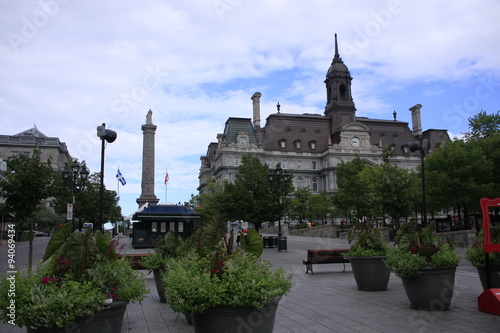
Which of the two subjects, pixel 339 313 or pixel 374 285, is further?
pixel 374 285

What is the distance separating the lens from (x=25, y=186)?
1547 cm

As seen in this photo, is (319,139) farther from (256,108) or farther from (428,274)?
(428,274)

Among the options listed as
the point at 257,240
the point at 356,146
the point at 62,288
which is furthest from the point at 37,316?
the point at 356,146

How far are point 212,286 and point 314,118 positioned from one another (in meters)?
98.2

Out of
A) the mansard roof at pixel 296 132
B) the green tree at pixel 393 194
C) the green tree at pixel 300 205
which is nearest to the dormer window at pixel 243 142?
the mansard roof at pixel 296 132

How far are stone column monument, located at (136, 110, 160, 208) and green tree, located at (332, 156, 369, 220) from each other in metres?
26.9

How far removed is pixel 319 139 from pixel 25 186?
87.8 m

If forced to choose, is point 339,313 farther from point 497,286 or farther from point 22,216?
point 22,216

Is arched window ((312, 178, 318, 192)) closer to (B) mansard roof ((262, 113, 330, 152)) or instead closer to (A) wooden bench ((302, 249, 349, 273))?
(B) mansard roof ((262, 113, 330, 152))

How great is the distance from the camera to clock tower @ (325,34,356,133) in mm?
97375

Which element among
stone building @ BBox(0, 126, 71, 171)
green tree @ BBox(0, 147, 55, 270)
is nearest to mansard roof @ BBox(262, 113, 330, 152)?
stone building @ BBox(0, 126, 71, 171)

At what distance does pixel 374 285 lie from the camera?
10.6 meters

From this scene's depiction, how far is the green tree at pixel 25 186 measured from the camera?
15.3 m

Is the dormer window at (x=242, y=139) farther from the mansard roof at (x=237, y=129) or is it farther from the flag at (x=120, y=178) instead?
the flag at (x=120, y=178)
